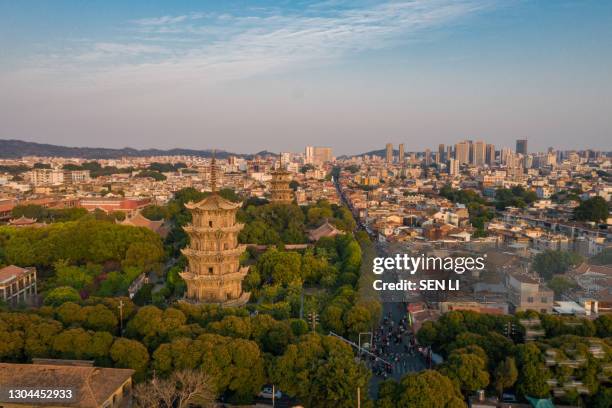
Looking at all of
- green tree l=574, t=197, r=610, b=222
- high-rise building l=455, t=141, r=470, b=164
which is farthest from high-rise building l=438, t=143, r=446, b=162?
green tree l=574, t=197, r=610, b=222

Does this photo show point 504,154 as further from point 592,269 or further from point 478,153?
point 592,269

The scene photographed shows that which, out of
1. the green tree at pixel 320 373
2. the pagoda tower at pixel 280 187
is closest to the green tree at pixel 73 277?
the green tree at pixel 320 373

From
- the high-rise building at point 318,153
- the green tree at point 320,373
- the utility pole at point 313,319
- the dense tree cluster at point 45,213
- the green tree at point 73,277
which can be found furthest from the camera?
→ the high-rise building at point 318,153

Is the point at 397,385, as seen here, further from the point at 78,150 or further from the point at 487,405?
the point at 78,150

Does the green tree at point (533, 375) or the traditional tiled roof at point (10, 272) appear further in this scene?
the traditional tiled roof at point (10, 272)

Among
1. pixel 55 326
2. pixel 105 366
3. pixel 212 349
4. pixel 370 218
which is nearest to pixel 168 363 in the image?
pixel 212 349

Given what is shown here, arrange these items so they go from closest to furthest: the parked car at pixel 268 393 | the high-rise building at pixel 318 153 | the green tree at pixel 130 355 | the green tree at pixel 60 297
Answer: the green tree at pixel 130 355, the parked car at pixel 268 393, the green tree at pixel 60 297, the high-rise building at pixel 318 153

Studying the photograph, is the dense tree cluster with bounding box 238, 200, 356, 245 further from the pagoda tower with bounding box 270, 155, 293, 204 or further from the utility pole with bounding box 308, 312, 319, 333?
the utility pole with bounding box 308, 312, 319, 333

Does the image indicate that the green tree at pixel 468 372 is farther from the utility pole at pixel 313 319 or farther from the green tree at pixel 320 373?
the utility pole at pixel 313 319
